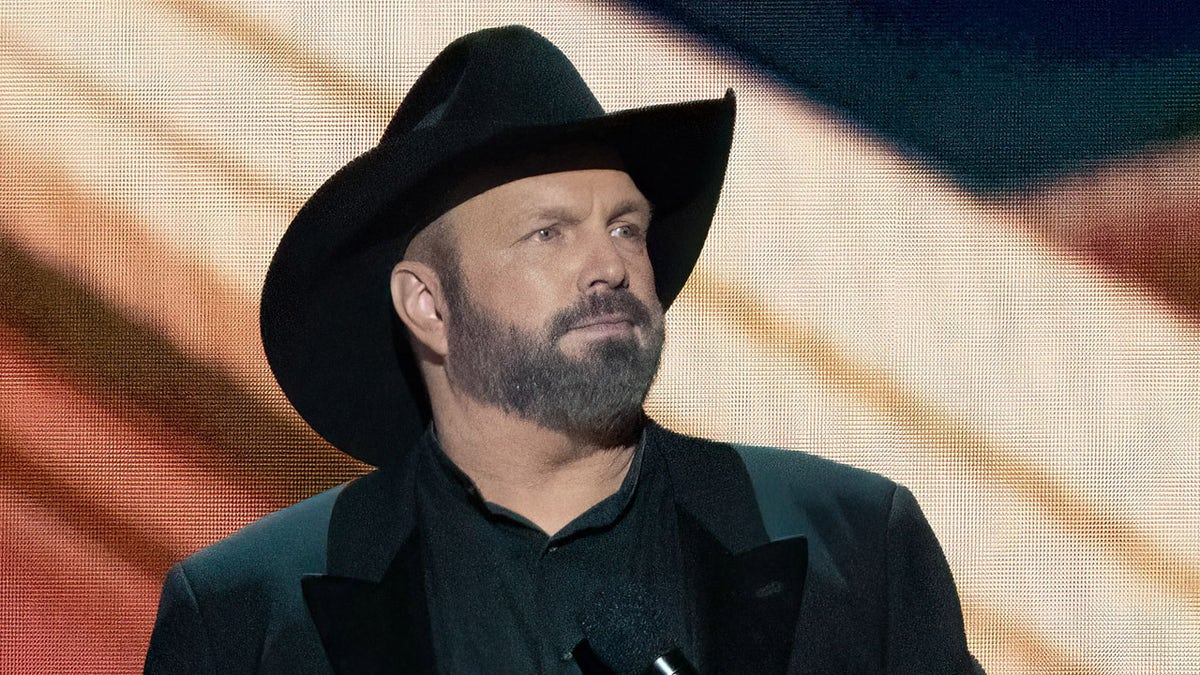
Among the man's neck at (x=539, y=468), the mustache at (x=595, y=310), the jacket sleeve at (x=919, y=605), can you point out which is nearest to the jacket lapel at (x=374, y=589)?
the man's neck at (x=539, y=468)

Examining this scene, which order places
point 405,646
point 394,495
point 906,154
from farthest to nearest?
point 906,154 < point 394,495 < point 405,646

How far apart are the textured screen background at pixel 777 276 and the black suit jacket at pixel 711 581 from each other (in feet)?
0.97

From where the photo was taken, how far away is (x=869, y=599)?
193 cm

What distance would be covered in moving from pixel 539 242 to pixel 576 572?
0.43 m

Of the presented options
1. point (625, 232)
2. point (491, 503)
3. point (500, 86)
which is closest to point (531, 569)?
point (491, 503)

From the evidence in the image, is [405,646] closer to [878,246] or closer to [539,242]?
[539,242]

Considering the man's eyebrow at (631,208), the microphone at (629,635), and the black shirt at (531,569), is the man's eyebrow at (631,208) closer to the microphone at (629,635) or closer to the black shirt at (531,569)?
the black shirt at (531,569)

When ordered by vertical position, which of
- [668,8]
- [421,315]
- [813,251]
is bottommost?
[421,315]

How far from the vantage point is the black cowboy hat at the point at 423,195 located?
1.91 metres

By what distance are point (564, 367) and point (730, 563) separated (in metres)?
0.33

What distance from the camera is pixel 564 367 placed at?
1871mm

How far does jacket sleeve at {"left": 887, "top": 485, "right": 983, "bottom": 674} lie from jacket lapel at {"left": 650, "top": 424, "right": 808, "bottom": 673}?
14 centimetres

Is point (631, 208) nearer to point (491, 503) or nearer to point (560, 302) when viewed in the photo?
point (560, 302)

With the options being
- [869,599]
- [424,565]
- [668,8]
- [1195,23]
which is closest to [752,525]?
[869,599]
